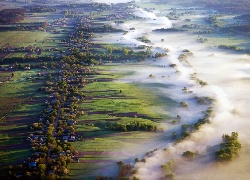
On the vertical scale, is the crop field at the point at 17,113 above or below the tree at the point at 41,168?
above

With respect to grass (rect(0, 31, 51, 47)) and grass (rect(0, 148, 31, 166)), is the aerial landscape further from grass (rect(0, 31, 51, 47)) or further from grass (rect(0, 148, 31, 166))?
grass (rect(0, 31, 51, 47))

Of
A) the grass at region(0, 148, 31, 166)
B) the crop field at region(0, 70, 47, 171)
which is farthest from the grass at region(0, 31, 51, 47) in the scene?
the grass at region(0, 148, 31, 166)

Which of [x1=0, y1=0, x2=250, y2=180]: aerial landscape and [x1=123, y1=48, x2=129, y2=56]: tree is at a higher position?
[x1=123, y1=48, x2=129, y2=56]: tree

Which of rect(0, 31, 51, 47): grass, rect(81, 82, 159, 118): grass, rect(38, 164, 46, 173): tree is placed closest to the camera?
rect(38, 164, 46, 173): tree

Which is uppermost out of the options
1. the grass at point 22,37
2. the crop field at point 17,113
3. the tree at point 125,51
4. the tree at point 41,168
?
the grass at point 22,37

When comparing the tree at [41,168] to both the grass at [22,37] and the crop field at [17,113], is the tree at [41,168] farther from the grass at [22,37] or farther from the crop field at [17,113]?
the grass at [22,37]

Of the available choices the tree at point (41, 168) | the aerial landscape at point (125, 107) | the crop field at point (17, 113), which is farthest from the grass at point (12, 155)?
the tree at point (41, 168)

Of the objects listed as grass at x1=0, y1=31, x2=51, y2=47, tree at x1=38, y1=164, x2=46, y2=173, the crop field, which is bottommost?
tree at x1=38, y1=164, x2=46, y2=173

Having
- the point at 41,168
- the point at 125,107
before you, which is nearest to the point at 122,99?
the point at 125,107

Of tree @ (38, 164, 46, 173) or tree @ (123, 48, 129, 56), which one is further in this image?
tree @ (123, 48, 129, 56)

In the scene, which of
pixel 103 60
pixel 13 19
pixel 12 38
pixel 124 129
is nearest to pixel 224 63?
pixel 103 60
